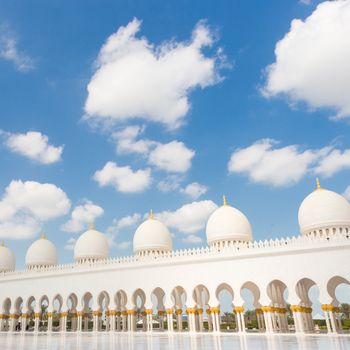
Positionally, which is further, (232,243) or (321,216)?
(232,243)

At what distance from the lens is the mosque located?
17547 mm

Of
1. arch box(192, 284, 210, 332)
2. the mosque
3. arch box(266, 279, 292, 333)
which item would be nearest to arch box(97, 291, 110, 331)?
the mosque

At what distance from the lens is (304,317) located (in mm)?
18594

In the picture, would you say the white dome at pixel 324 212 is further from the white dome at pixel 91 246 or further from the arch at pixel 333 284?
the white dome at pixel 91 246

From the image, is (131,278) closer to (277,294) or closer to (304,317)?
(277,294)

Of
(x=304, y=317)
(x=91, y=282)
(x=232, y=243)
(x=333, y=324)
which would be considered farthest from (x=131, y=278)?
(x=333, y=324)

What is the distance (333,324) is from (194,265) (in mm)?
7402

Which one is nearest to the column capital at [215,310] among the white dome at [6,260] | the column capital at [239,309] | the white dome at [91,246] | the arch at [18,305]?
the column capital at [239,309]

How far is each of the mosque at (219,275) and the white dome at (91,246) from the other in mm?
84

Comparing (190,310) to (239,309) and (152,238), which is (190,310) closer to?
(239,309)

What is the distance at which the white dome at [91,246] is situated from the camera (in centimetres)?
2872

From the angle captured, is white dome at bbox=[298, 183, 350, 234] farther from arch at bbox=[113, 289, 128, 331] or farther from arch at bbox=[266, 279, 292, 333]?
arch at bbox=[113, 289, 128, 331]

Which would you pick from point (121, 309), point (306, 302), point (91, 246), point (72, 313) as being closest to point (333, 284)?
point (306, 302)

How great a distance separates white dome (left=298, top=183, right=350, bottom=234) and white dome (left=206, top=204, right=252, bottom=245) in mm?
3535
